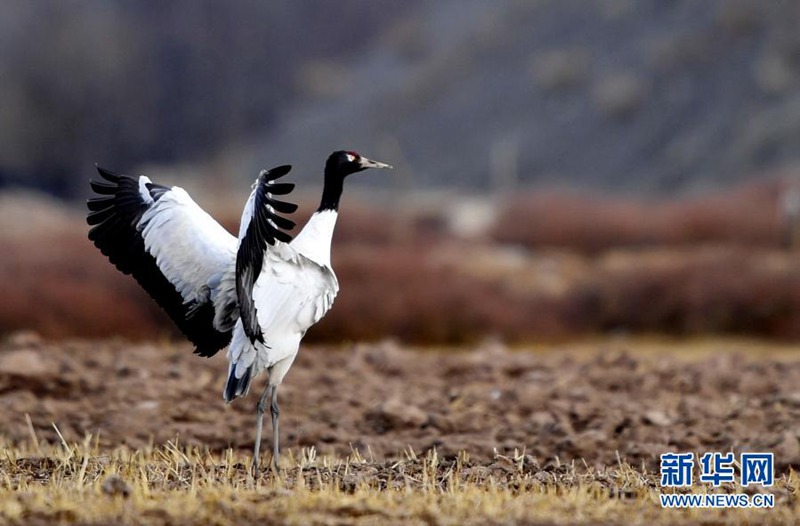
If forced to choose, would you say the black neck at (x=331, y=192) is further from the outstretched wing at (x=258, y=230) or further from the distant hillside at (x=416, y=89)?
the distant hillside at (x=416, y=89)

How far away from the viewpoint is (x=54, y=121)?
225ft

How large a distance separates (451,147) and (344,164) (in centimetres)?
4851

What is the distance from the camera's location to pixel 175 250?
765 centimetres

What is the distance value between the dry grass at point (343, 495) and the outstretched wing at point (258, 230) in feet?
3.35

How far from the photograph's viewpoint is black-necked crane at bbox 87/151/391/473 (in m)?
7.29

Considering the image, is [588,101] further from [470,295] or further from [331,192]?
[331,192]

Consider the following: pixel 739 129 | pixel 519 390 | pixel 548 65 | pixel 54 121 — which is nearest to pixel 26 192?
pixel 54 121

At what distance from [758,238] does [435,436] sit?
802 inches

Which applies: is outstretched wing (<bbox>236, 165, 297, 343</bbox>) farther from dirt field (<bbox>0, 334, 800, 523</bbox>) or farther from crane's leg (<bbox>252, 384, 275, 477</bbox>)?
dirt field (<bbox>0, 334, 800, 523</bbox>)

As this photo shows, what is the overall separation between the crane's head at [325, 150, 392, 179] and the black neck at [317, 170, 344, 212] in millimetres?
24

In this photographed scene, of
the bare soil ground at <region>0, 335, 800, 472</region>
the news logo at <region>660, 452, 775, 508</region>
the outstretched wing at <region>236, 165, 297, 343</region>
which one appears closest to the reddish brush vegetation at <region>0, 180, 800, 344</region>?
the bare soil ground at <region>0, 335, 800, 472</region>

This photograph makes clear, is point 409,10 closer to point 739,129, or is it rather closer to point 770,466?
point 739,129

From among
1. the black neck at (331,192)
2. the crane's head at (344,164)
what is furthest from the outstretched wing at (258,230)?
the crane's head at (344,164)

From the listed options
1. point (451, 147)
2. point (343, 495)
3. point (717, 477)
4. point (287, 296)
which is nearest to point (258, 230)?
point (287, 296)
